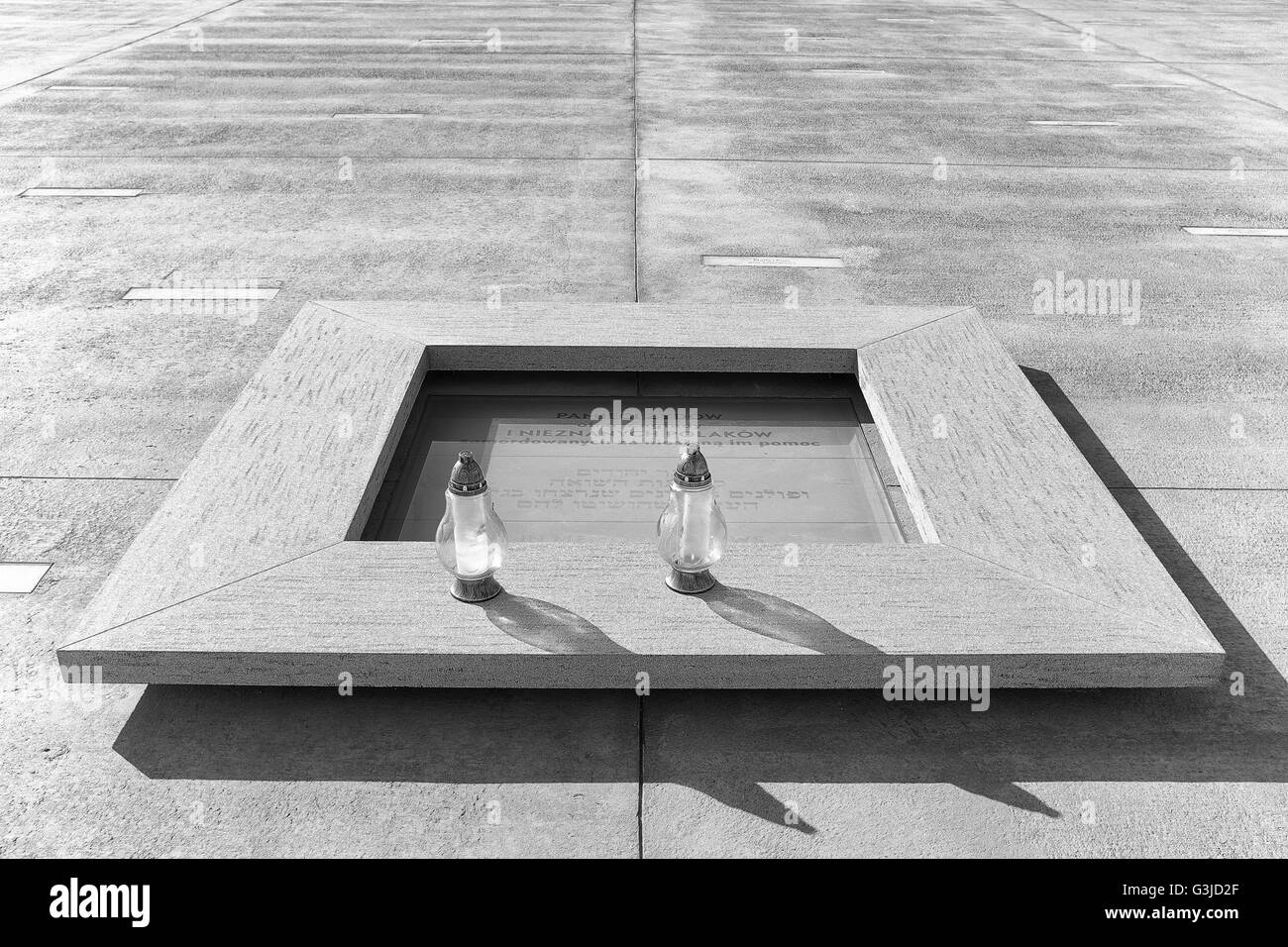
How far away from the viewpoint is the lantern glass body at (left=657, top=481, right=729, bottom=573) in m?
4.25

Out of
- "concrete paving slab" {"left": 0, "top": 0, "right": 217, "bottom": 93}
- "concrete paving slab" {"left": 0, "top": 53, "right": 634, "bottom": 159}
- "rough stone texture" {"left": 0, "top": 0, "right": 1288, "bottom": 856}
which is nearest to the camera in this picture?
"rough stone texture" {"left": 0, "top": 0, "right": 1288, "bottom": 856}

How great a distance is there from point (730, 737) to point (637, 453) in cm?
201

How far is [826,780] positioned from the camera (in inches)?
160

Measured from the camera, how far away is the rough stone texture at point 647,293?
3977 mm

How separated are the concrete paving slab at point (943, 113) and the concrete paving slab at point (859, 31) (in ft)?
3.58

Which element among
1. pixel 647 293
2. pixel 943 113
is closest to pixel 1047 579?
pixel 647 293

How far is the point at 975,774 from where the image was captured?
13.4 ft

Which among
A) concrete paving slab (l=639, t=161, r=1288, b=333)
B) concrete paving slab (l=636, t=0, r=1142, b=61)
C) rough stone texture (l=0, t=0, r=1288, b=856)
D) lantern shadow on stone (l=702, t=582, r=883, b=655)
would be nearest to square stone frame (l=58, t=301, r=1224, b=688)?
lantern shadow on stone (l=702, t=582, r=883, b=655)

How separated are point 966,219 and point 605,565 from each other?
7.40m

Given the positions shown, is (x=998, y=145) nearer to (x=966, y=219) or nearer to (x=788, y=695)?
(x=966, y=219)

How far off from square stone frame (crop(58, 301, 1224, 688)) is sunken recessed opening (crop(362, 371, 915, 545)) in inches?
7.4

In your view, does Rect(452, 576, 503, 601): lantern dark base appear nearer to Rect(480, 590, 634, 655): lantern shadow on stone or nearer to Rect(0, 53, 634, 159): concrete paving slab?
Rect(480, 590, 634, 655): lantern shadow on stone
